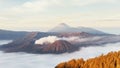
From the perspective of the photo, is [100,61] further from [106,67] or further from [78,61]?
[78,61]

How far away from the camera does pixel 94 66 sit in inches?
6786

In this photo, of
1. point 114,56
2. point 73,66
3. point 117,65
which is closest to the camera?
point 117,65

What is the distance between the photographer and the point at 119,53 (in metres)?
177

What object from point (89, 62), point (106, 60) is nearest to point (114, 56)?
point (106, 60)

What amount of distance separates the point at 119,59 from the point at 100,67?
1074 cm

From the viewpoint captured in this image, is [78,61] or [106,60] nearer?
[106,60]

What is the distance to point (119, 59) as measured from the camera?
163625mm

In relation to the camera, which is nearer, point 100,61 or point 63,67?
point 100,61

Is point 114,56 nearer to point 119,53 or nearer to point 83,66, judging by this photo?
point 119,53

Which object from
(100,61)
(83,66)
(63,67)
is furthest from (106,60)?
(63,67)

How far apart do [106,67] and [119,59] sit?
310 inches

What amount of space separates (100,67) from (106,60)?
7.89 m

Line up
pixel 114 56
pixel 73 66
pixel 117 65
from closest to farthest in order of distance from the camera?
pixel 117 65 < pixel 114 56 < pixel 73 66

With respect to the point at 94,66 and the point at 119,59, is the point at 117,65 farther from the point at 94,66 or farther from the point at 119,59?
the point at 94,66
